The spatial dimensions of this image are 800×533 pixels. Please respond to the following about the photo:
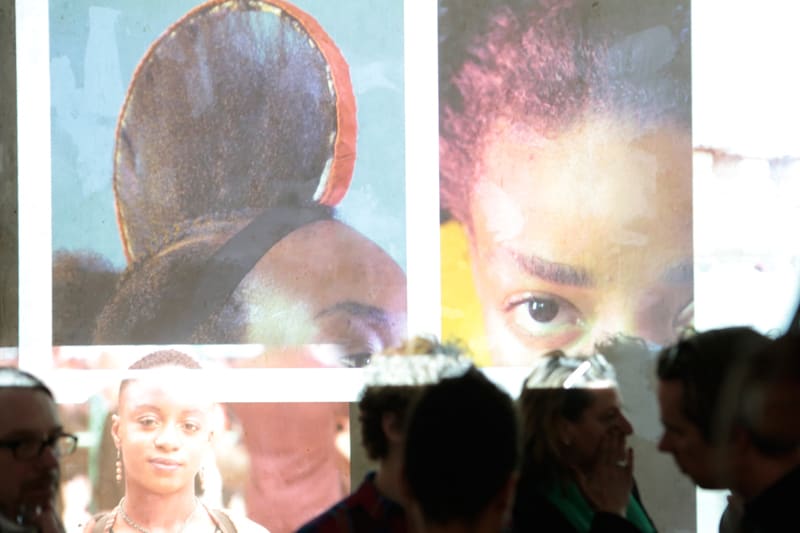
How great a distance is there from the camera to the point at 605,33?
146 inches

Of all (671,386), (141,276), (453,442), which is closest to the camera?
(453,442)

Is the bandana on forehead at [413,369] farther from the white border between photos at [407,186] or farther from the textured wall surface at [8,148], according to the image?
the textured wall surface at [8,148]

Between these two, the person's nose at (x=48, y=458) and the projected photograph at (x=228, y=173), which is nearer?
the person's nose at (x=48, y=458)

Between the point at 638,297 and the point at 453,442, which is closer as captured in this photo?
the point at 453,442

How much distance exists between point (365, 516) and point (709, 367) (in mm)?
760

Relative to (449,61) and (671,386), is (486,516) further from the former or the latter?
(449,61)

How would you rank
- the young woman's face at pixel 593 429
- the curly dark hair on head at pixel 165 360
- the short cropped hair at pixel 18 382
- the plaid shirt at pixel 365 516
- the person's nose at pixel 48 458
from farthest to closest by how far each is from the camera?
the curly dark hair on head at pixel 165 360 → the young woman's face at pixel 593 429 → the short cropped hair at pixel 18 382 → the person's nose at pixel 48 458 → the plaid shirt at pixel 365 516

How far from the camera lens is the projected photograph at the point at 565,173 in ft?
12.2

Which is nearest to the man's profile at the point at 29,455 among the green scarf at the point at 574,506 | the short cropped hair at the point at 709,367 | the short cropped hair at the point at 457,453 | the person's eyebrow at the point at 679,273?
the short cropped hair at the point at 457,453

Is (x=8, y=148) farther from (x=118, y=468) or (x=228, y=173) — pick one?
(x=118, y=468)

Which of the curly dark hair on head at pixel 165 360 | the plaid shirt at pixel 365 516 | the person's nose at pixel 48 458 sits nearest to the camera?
the plaid shirt at pixel 365 516

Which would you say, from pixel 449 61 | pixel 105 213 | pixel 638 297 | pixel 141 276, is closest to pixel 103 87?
pixel 105 213

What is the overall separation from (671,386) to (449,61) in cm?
180

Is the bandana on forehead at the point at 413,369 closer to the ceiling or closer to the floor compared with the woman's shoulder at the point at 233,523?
closer to the ceiling
